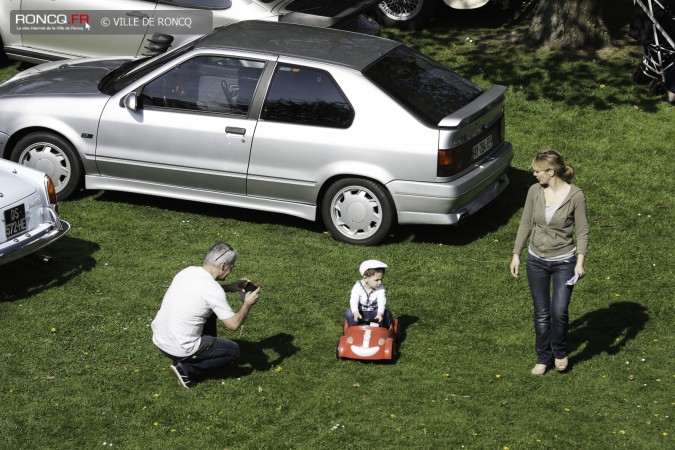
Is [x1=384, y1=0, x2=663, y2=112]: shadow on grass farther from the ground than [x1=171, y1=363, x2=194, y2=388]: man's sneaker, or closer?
farther from the ground

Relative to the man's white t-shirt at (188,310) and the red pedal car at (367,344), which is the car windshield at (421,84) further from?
the man's white t-shirt at (188,310)

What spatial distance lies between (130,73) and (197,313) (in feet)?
13.7

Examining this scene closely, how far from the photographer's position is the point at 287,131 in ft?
33.5

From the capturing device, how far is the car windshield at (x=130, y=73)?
35.4 feet

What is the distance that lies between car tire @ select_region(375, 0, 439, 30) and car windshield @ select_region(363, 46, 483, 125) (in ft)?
17.0

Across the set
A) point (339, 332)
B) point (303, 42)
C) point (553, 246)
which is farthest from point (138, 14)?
point (553, 246)

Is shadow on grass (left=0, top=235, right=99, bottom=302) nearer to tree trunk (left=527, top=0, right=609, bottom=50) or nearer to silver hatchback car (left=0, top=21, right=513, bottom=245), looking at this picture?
silver hatchback car (left=0, top=21, right=513, bottom=245)

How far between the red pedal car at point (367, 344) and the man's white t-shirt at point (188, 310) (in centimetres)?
110

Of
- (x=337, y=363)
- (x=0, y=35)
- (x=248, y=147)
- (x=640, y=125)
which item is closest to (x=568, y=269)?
(x=337, y=363)

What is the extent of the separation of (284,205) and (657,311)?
3.54m

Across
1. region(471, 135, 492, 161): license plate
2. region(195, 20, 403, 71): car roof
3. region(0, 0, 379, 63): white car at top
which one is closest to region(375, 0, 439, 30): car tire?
region(0, 0, 379, 63): white car at top

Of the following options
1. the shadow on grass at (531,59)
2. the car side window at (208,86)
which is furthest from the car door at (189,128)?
the shadow on grass at (531,59)

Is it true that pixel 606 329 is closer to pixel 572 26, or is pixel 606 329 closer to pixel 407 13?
pixel 572 26

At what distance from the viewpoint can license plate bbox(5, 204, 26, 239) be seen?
9.20 metres
